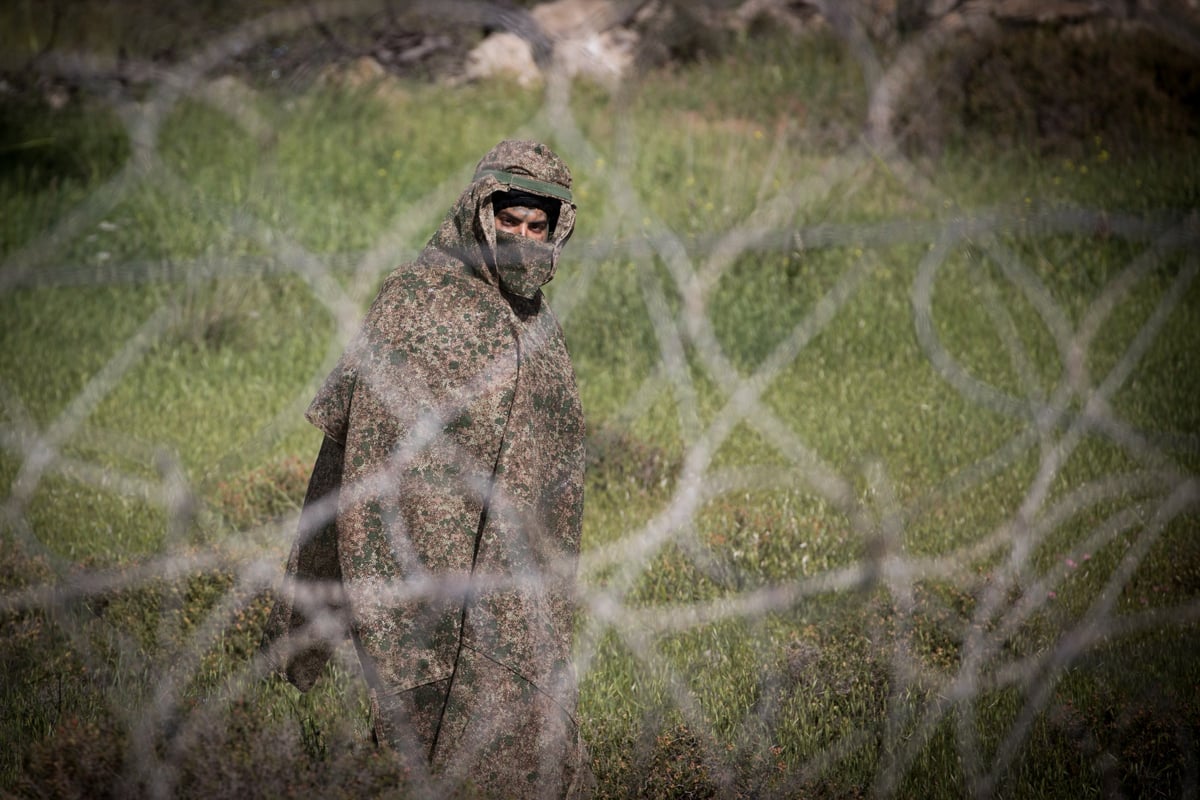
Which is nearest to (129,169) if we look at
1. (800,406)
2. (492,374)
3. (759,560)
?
(492,374)

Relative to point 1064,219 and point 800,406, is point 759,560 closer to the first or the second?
point 800,406

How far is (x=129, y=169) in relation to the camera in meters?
2.98

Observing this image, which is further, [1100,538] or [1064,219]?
[1100,538]

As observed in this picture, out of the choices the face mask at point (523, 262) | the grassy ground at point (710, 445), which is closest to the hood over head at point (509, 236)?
the face mask at point (523, 262)

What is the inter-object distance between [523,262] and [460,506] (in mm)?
564

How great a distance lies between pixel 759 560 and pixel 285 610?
2.80 meters

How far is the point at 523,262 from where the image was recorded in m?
3.19

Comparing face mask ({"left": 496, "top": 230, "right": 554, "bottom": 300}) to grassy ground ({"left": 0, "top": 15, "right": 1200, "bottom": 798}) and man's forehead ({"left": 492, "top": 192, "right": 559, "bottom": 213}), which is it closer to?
man's forehead ({"left": 492, "top": 192, "right": 559, "bottom": 213})

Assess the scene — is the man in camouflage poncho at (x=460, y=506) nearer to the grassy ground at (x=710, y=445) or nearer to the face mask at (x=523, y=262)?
the face mask at (x=523, y=262)

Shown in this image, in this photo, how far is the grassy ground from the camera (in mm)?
4168

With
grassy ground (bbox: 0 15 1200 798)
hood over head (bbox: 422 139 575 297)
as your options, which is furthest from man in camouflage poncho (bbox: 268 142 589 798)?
grassy ground (bbox: 0 15 1200 798)

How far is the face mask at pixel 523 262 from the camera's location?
318cm

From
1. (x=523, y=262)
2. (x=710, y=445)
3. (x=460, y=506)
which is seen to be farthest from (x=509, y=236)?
(x=710, y=445)

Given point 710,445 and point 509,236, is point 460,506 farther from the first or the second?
point 710,445
